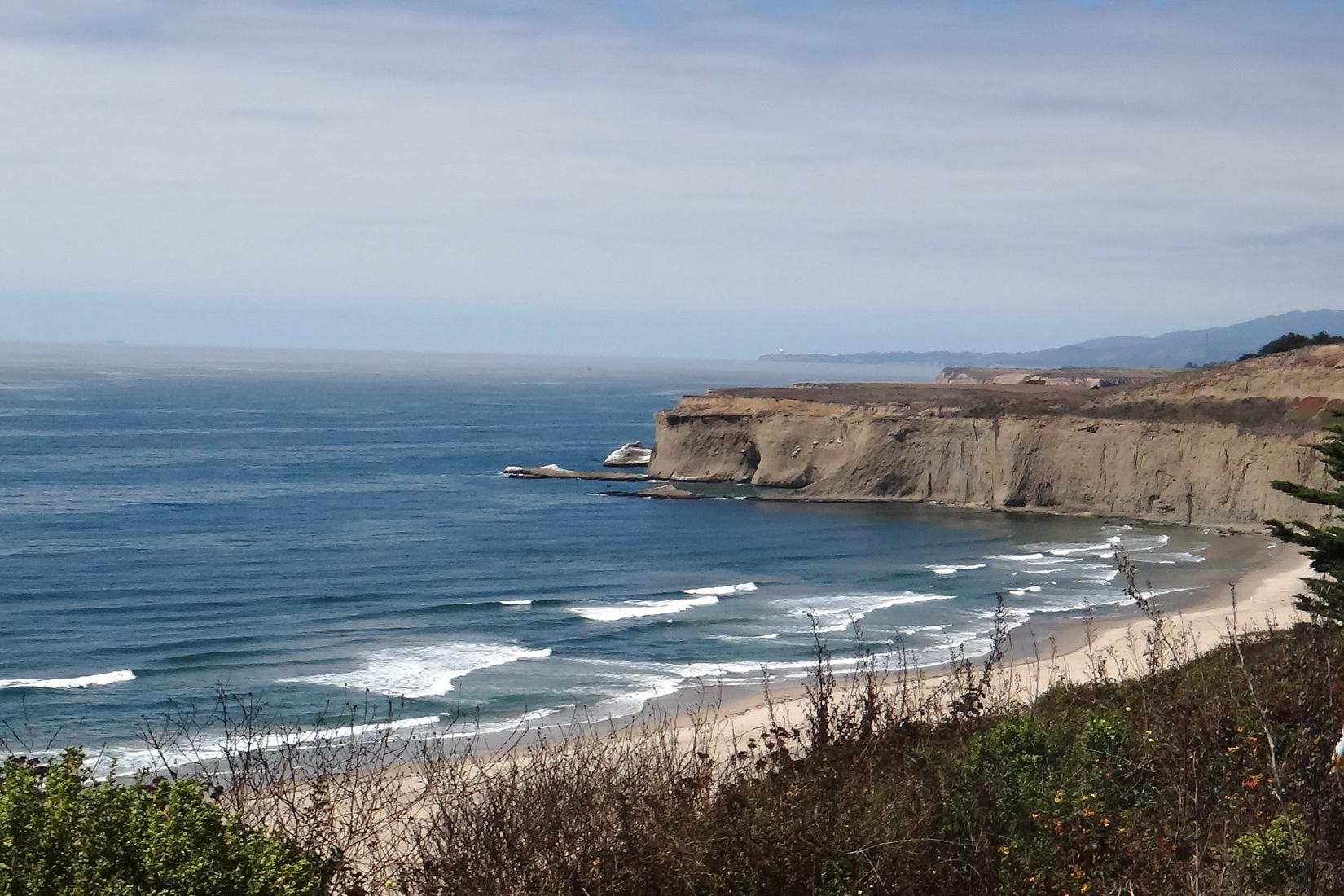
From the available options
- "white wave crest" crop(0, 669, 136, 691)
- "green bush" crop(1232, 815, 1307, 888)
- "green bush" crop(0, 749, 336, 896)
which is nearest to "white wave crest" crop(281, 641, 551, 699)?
"white wave crest" crop(0, 669, 136, 691)

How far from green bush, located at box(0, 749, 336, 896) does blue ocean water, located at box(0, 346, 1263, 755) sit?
999 centimetres

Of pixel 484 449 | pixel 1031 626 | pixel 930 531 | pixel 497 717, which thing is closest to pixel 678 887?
pixel 497 717

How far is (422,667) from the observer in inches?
1272

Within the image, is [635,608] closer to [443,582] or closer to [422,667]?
[443,582]

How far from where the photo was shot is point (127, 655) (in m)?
33.2

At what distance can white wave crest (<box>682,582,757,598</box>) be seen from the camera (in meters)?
44.8

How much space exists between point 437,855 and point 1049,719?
336 inches

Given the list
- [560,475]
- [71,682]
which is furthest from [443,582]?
[560,475]

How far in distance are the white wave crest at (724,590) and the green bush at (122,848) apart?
37.8 m

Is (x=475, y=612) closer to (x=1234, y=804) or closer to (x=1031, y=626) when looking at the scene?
(x=1031, y=626)

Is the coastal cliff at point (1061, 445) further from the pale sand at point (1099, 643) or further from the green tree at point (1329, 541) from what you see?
the green tree at point (1329, 541)

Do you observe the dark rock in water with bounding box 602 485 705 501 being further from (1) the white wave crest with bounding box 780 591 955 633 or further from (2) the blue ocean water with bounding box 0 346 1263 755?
(1) the white wave crest with bounding box 780 591 955 633

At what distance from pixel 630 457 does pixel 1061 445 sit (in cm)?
3525

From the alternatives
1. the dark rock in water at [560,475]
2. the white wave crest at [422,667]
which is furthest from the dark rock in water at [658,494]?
the white wave crest at [422,667]
